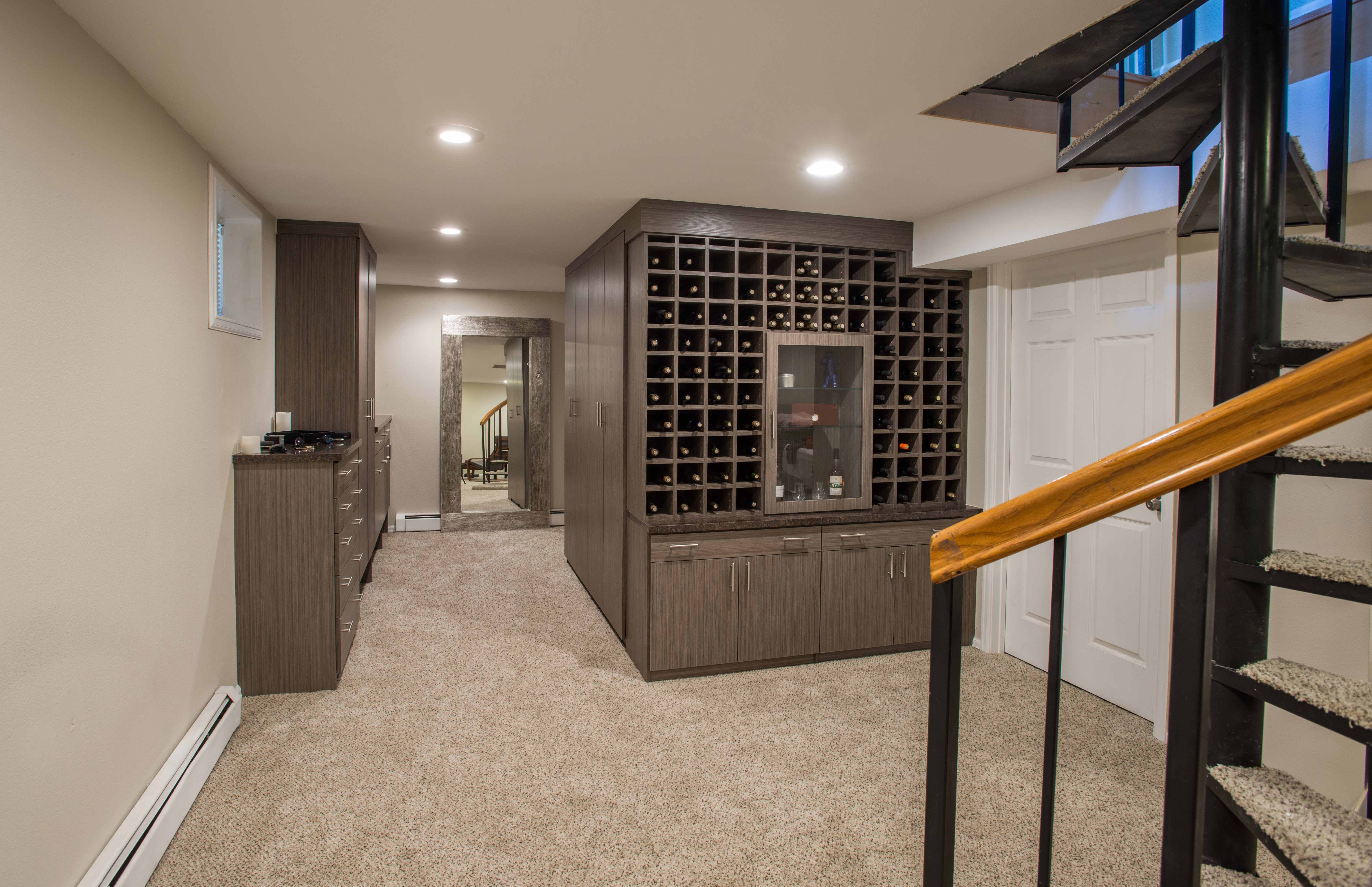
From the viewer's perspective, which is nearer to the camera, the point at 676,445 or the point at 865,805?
the point at 865,805

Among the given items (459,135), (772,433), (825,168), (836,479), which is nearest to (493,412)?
(772,433)

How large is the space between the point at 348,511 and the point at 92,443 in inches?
66.7

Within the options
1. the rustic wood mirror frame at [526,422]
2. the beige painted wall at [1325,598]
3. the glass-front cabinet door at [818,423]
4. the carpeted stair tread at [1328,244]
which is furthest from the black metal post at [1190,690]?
the rustic wood mirror frame at [526,422]

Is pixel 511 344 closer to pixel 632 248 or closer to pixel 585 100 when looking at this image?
pixel 632 248

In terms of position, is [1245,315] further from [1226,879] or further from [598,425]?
[598,425]

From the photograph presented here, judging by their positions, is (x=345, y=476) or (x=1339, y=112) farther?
(x=345, y=476)

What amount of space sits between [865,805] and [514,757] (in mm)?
1297

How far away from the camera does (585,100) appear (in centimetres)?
223

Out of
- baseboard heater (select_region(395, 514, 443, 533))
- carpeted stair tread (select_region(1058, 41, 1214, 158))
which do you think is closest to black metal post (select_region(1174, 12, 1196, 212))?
carpeted stair tread (select_region(1058, 41, 1214, 158))

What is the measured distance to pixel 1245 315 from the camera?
1362 mm


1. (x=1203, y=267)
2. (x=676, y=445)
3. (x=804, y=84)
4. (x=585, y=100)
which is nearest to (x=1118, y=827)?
(x=1203, y=267)

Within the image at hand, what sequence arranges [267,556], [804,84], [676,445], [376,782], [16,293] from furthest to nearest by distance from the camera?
[676,445]
[267,556]
[376,782]
[804,84]
[16,293]

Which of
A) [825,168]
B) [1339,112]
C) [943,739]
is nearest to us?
[943,739]

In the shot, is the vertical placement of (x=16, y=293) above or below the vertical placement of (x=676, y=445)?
above
